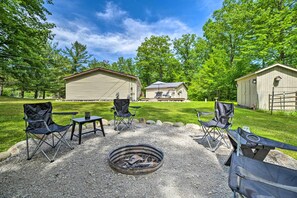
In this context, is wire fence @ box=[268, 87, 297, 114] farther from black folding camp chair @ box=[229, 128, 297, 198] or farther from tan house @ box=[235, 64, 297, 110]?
black folding camp chair @ box=[229, 128, 297, 198]

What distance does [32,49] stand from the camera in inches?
323

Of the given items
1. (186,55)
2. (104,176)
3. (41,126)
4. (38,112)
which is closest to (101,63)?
(186,55)

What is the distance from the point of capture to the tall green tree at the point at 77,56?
2438 cm

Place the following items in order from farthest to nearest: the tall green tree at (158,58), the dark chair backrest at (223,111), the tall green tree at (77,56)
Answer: the tall green tree at (158,58), the tall green tree at (77,56), the dark chair backrest at (223,111)

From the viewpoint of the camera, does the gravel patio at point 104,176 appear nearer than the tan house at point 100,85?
Yes

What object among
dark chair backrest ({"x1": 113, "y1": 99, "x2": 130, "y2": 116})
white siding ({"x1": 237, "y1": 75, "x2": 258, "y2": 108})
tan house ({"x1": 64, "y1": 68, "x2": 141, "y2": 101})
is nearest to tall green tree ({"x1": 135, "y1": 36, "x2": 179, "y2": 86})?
tan house ({"x1": 64, "y1": 68, "x2": 141, "y2": 101})

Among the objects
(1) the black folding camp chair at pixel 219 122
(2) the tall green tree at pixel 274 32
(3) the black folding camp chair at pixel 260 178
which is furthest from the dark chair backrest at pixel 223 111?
(2) the tall green tree at pixel 274 32

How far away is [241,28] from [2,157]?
1914 cm

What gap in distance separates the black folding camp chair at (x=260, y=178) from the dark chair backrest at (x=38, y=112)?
11.0 ft

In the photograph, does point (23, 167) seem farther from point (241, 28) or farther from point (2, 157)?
point (241, 28)

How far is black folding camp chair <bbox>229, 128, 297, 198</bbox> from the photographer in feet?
3.41

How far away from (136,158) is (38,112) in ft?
7.45

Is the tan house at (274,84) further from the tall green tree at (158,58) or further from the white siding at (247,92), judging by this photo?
the tall green tree at (158,58)

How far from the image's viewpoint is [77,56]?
81.4 ft
